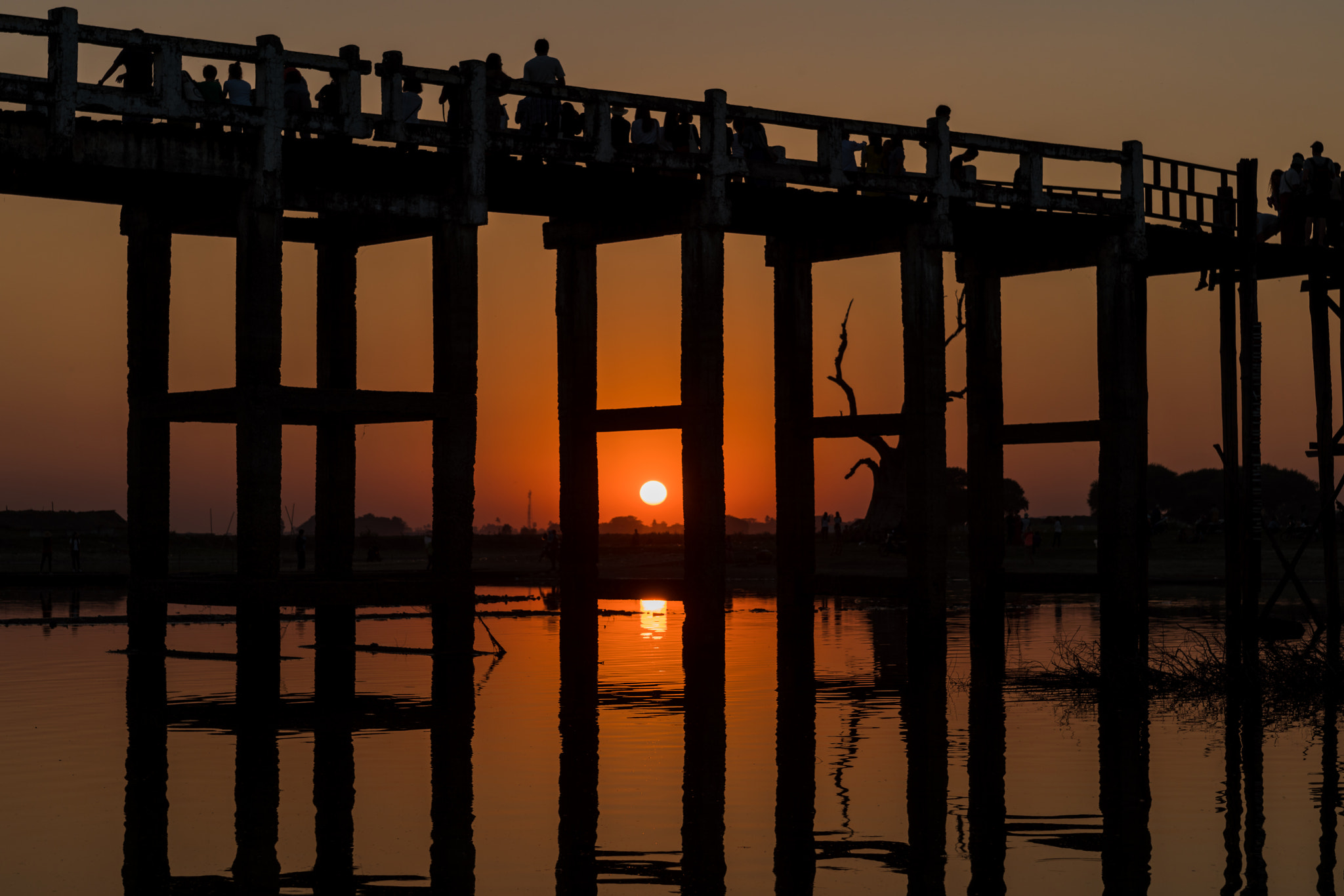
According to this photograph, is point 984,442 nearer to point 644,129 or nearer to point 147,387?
point 644,129

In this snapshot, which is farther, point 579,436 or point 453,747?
point 579,436

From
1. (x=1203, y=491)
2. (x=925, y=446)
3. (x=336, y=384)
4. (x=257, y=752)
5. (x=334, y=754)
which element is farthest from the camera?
(x=1203, y=491)

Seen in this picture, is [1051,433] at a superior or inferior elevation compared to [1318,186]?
inferior

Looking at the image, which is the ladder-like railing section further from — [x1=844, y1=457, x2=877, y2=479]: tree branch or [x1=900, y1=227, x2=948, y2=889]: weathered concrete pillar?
[x1=844, y1=457, x2=877, y2=479]: tree branch

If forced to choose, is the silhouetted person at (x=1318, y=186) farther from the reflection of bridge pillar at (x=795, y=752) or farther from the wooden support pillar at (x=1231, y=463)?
the reflection of bridge pillar at (x=795, y=752)

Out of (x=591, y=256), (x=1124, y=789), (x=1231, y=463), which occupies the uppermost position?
(x=591, y=256)

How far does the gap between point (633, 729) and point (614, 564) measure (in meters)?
52.4

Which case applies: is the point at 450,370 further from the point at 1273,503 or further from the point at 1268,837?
the point at 1273,503

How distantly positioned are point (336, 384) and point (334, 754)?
422 inches

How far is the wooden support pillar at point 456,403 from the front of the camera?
21.2 meters

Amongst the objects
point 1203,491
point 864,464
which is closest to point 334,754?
point 864,464

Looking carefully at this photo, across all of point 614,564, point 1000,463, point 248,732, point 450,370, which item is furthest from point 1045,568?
point 248,732

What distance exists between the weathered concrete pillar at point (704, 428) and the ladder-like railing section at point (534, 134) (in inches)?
54.0

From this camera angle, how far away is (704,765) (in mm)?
15305
